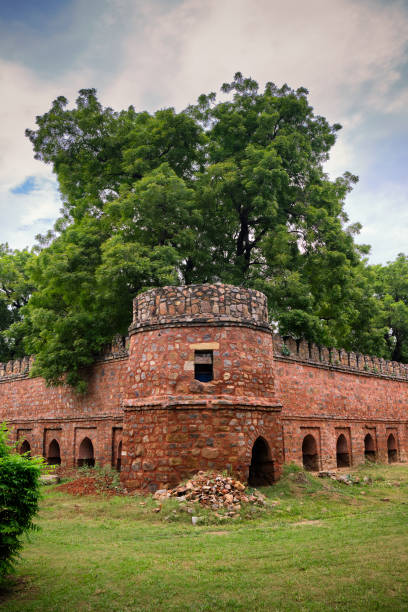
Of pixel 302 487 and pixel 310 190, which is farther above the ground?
pixel 310 190

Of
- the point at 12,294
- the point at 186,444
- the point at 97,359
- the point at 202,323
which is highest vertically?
the point at 12,294

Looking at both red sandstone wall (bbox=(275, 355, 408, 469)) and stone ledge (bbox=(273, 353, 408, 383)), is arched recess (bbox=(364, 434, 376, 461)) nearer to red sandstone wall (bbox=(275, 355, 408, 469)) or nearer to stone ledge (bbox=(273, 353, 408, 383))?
red sandstone wall (bbox=(275, 355, 408, 469))

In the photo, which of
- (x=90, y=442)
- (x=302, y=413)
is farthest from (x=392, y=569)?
(x=90, y=442)

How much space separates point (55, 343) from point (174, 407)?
6282 millimetres

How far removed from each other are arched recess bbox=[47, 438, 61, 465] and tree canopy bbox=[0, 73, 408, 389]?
2.68 m

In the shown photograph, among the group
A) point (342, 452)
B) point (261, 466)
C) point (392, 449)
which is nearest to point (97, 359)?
point (261, 466)

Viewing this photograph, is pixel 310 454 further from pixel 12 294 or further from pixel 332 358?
pixel 12 294

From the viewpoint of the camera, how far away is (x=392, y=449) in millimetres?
19469

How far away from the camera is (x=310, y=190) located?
59.3ft

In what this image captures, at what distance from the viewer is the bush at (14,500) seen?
199 inches

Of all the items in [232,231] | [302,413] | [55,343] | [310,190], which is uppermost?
[310,190]

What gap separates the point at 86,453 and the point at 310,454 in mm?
7046

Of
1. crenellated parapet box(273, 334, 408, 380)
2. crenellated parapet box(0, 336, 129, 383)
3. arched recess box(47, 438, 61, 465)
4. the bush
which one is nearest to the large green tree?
crenellated parapet box(0, 336, 129, 383)

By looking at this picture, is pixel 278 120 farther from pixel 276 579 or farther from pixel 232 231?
pixel 276 579
